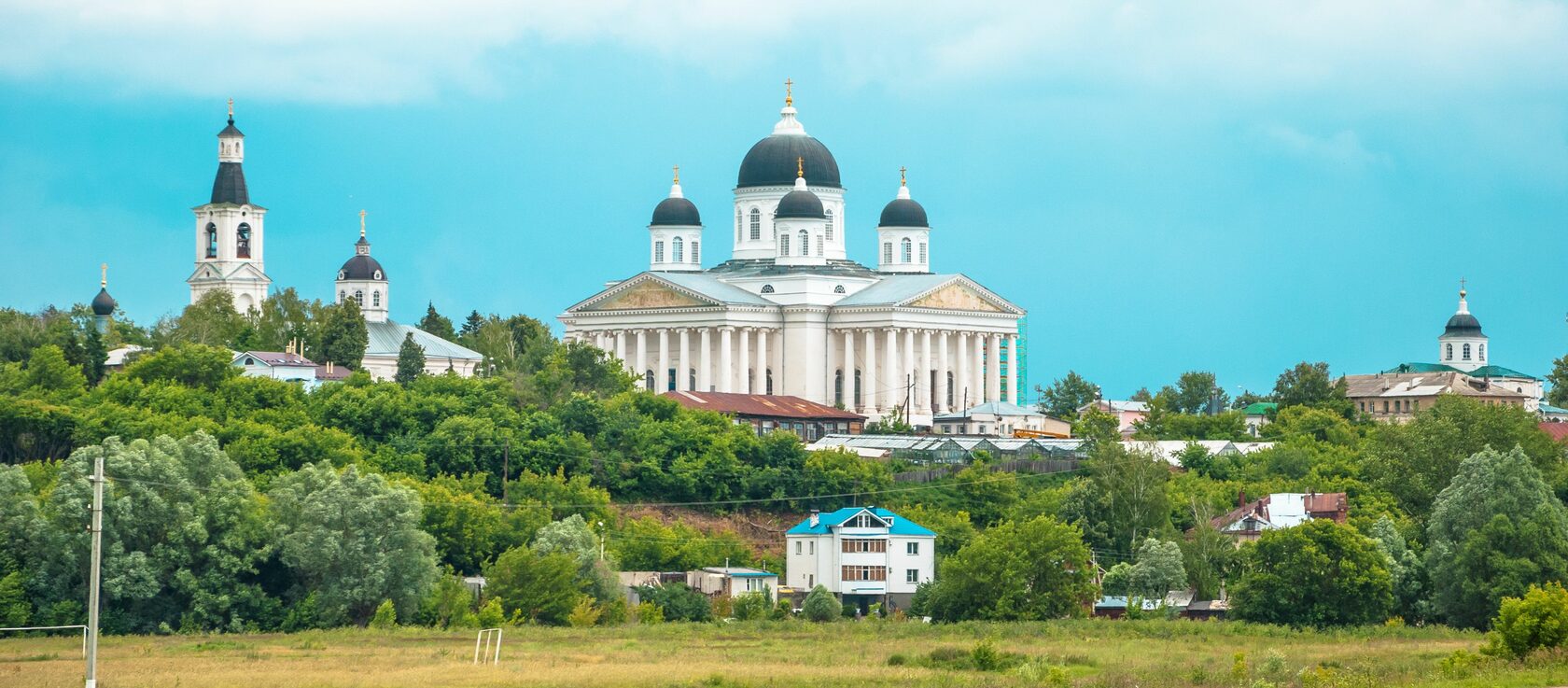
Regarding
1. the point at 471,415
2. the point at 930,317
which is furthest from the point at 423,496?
the point at 930,317

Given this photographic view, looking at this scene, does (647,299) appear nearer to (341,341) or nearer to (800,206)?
(800,206)

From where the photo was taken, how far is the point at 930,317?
111 metres

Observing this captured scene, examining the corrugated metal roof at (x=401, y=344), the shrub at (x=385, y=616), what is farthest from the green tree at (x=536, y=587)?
the corrugated metal roof at (x=401, y=344)

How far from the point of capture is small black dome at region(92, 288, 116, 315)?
5517 inches

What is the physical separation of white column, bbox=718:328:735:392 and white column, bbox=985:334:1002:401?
11.5 m

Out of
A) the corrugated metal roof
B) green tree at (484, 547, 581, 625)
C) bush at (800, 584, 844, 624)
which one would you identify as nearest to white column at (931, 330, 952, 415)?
the corrugated metal roof

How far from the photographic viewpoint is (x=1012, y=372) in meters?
142

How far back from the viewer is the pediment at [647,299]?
111 metres

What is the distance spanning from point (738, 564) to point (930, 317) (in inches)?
1493

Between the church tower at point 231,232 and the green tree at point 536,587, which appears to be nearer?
the green tree at point 536,587

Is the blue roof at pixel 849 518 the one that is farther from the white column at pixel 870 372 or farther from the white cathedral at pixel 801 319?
the white column at pixel 870 372

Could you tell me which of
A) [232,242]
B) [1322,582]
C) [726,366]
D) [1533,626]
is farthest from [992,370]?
[1533,626]

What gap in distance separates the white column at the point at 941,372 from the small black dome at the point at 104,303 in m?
47.6

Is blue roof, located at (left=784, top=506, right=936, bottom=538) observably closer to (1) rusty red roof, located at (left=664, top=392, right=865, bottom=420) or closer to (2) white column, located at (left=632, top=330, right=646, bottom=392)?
(1) rusty red roof, located at (left=664, top=392, right=865, bottom=420)
